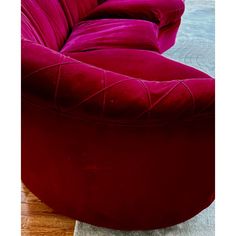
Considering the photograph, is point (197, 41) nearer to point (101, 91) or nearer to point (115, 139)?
point (115, 139)

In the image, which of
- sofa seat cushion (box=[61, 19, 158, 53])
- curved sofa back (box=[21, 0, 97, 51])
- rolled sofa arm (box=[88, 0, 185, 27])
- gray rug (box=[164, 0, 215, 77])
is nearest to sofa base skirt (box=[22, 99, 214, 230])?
curved sofa back (box=[21, 0, 97, 51])

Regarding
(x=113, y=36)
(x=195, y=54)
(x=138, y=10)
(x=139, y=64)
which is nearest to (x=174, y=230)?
(x=139, y=64)

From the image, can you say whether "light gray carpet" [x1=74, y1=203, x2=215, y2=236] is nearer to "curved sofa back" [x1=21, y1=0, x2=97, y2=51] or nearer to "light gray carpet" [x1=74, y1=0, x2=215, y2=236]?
"light gray carpet" [x1=74, y1=0, x2=215, y2=236]

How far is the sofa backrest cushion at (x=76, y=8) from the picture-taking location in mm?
2033

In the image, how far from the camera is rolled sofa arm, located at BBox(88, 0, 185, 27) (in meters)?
2.16

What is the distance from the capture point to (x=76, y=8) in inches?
85.6

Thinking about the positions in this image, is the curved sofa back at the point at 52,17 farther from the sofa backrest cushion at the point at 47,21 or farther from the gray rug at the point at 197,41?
A: the gray rug at the point at 197,41

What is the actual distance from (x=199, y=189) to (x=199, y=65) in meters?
1.67

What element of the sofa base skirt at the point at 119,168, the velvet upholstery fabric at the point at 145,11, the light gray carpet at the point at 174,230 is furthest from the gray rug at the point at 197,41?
the sofa base skirt at the point at 119,168

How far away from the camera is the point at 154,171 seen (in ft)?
3.40

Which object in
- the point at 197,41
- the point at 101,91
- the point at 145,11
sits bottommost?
the point at 197,41

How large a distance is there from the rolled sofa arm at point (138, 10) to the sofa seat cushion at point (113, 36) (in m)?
0.13

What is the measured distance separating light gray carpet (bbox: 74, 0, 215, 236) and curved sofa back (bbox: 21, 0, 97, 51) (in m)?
0.74

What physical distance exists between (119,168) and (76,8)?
1.44 m
